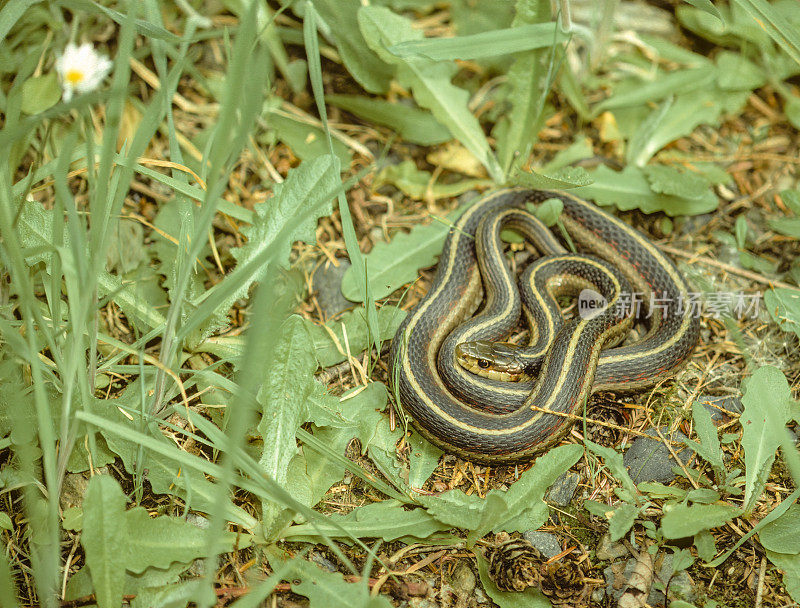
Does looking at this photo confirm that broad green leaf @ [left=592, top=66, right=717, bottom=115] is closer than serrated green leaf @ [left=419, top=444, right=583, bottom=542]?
No

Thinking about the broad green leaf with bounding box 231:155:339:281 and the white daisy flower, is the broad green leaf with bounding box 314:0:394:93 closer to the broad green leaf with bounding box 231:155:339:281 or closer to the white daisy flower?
the broad green leaf with bounding box 231:155:339:281

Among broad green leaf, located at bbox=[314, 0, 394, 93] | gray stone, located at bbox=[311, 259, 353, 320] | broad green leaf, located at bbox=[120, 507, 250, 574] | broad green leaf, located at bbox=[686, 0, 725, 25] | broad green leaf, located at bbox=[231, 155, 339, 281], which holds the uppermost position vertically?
broad green leaf, located at bbox=[686, 0, 725, 25]

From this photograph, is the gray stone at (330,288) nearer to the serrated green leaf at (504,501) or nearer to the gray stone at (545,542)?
the serrated green leaf at (504,501)

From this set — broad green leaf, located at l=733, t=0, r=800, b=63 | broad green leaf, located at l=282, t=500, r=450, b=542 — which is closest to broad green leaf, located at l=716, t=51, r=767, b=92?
broad green leaf, located at l=733, t=0, r=800, b=63

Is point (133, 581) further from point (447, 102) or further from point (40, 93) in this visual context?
point (447, 102)

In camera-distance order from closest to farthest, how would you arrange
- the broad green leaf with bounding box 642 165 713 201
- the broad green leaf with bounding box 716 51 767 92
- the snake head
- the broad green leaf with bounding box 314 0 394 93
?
the snake head < the broad green leaf with bounding box 642 165 713 201 < the broad green leaf with bounding box 314 0 394 93 < the broad green leaf with bounding box 716 51 767 92

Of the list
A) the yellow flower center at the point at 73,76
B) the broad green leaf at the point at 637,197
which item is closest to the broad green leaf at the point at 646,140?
the broad green leaf at the point at 637,197

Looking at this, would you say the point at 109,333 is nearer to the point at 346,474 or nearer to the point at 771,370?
the point at 346,474

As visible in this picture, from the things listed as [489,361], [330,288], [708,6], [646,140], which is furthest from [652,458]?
[708,6]
